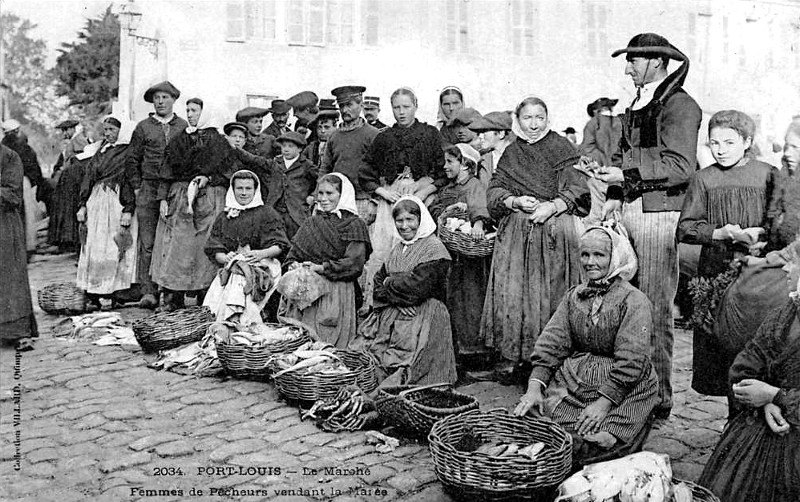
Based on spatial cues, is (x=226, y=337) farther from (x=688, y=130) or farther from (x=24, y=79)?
(x=688, y=130)

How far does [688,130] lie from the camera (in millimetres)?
4594

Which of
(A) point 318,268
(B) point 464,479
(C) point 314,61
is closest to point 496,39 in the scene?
(C) point 314,61

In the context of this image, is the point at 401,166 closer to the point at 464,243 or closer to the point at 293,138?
the point at 464,243

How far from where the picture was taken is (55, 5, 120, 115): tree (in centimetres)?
1892

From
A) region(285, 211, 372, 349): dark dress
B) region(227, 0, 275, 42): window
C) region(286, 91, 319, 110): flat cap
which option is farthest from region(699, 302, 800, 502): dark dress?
region(227, 0, 275, 42): window

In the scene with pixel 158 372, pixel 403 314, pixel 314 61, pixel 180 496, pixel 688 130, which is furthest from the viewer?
pixel 314 61

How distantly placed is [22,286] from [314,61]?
9.53 m

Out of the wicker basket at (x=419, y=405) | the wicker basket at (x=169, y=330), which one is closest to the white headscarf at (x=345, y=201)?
the wicker basket at (x=169, y=330)

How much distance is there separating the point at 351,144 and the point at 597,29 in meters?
8.75

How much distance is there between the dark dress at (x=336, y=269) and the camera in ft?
21.1

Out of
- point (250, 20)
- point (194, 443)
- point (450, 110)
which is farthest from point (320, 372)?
point (250, 20)

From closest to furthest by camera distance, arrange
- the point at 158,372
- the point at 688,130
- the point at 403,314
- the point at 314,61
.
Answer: the point at 688,130
the point at 403,314
the point at 158,372
the point at 314,61

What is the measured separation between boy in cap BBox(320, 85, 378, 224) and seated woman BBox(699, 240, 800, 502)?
4.49m

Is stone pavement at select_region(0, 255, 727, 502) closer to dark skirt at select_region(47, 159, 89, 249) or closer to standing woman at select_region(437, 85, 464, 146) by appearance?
standing woman at select_region(437, 85, 464, 146)
